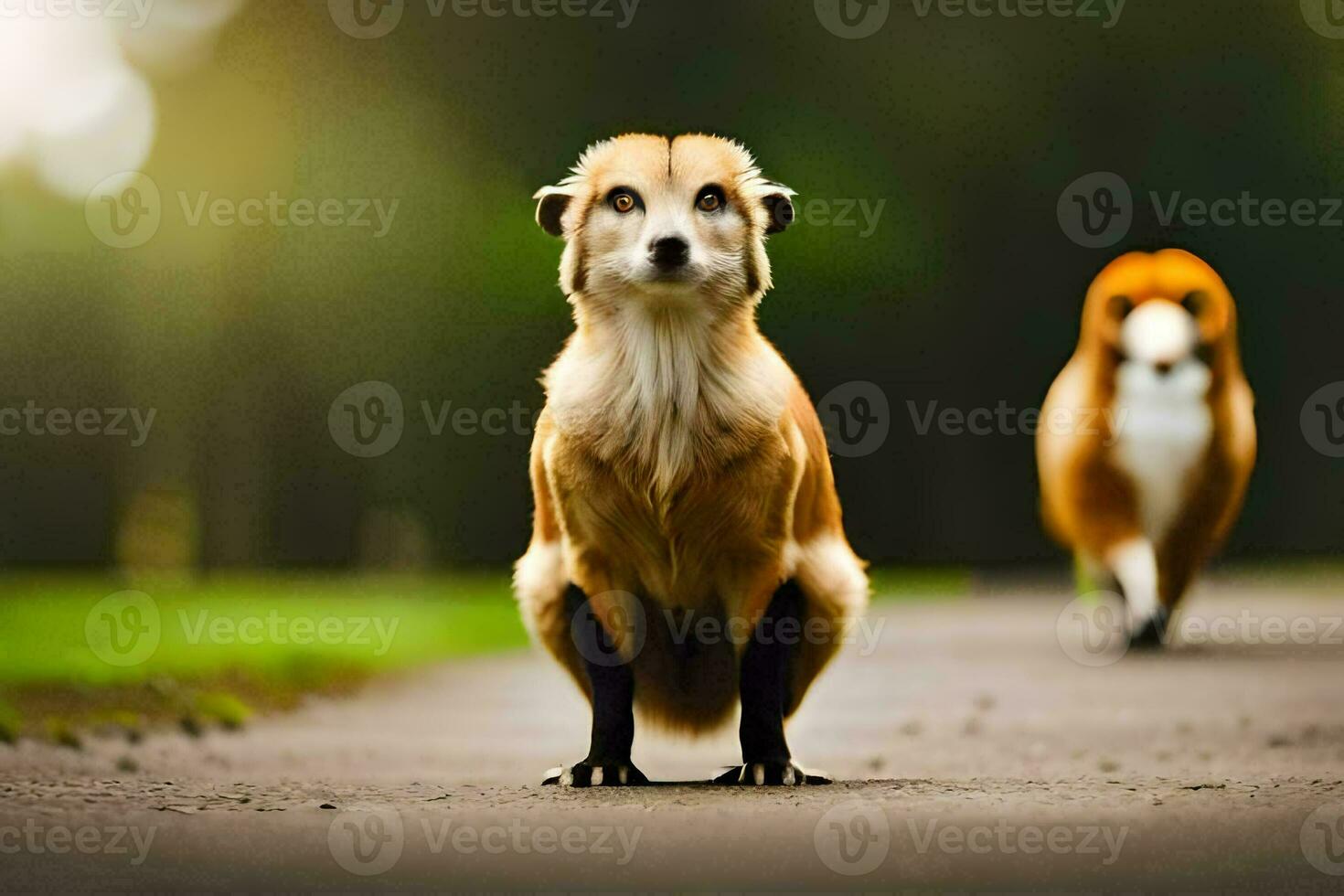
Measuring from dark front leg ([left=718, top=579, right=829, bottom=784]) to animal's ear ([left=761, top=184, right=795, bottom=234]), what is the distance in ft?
3.29

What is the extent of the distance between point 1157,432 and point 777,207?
437 cm

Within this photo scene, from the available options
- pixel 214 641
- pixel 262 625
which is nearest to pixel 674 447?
pixel 214 641

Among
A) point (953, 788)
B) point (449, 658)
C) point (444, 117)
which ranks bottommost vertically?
point (449, 658)

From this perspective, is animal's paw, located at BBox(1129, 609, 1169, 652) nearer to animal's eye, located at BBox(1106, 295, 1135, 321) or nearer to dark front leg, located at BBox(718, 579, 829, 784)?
animal's eye, located at BBox(1106, 295, 1135, 321)

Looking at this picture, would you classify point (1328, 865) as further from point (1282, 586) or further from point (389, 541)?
point (389, 541)

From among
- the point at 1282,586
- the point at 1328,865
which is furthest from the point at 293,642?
the point at 1282,586

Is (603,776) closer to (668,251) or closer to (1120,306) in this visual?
(668,251)

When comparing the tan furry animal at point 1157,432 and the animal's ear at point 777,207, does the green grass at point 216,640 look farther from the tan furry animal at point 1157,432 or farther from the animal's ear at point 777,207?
the tan furry animal at point 1157,432

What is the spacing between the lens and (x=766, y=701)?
166 inches

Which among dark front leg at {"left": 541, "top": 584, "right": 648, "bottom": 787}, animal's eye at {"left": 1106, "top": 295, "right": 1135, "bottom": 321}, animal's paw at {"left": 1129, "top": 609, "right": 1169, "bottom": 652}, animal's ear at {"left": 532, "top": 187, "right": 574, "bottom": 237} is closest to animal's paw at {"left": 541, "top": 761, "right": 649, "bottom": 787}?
dark front leg at {"left": 541, "top": 584, "right": 648, "bottom": 787}

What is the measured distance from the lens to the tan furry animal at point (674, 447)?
409 cm

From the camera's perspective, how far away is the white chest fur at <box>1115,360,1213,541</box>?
8062 mm

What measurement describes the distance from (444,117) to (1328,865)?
8.83 m

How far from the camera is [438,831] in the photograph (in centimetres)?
368
